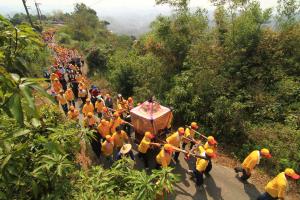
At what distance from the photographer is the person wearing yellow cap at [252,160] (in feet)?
25.0

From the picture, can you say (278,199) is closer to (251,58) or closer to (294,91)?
(294,91)

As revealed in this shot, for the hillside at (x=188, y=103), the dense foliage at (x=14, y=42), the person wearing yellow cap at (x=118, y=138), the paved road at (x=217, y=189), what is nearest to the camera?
the dense foliage at (x=14, y=42)

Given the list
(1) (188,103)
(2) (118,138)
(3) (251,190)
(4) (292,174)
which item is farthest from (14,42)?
(1) (188,103)

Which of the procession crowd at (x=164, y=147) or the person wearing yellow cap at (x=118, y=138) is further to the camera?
the person wearing yellow cap at (x=118, y=138)

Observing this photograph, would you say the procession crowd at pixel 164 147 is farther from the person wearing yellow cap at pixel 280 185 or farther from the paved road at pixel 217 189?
the paved road at pixel 217 189

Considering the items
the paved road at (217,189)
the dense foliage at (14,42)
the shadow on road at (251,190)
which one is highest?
the dense foliage at (14,42)

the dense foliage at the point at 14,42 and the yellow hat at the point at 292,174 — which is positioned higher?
the dense foliage at the point at 14,42

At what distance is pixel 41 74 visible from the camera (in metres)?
21.2

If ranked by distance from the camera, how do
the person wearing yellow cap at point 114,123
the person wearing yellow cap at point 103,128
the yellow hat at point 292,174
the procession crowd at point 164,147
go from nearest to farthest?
the yellow hat at point 292,174 < the procession crowd at point 164,147 < the person wearing yellow cap at point 103,128 < the person wearing yellow cap at point 114,123

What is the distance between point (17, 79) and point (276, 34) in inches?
515

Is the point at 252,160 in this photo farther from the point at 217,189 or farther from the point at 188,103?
the point at 188,103

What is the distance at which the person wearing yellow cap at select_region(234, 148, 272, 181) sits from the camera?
761 cm

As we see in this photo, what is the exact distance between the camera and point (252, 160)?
7.71 metres

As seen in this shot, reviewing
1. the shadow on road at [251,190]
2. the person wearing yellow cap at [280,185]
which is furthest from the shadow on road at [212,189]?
the person wearing yellow cap at [280,185]
